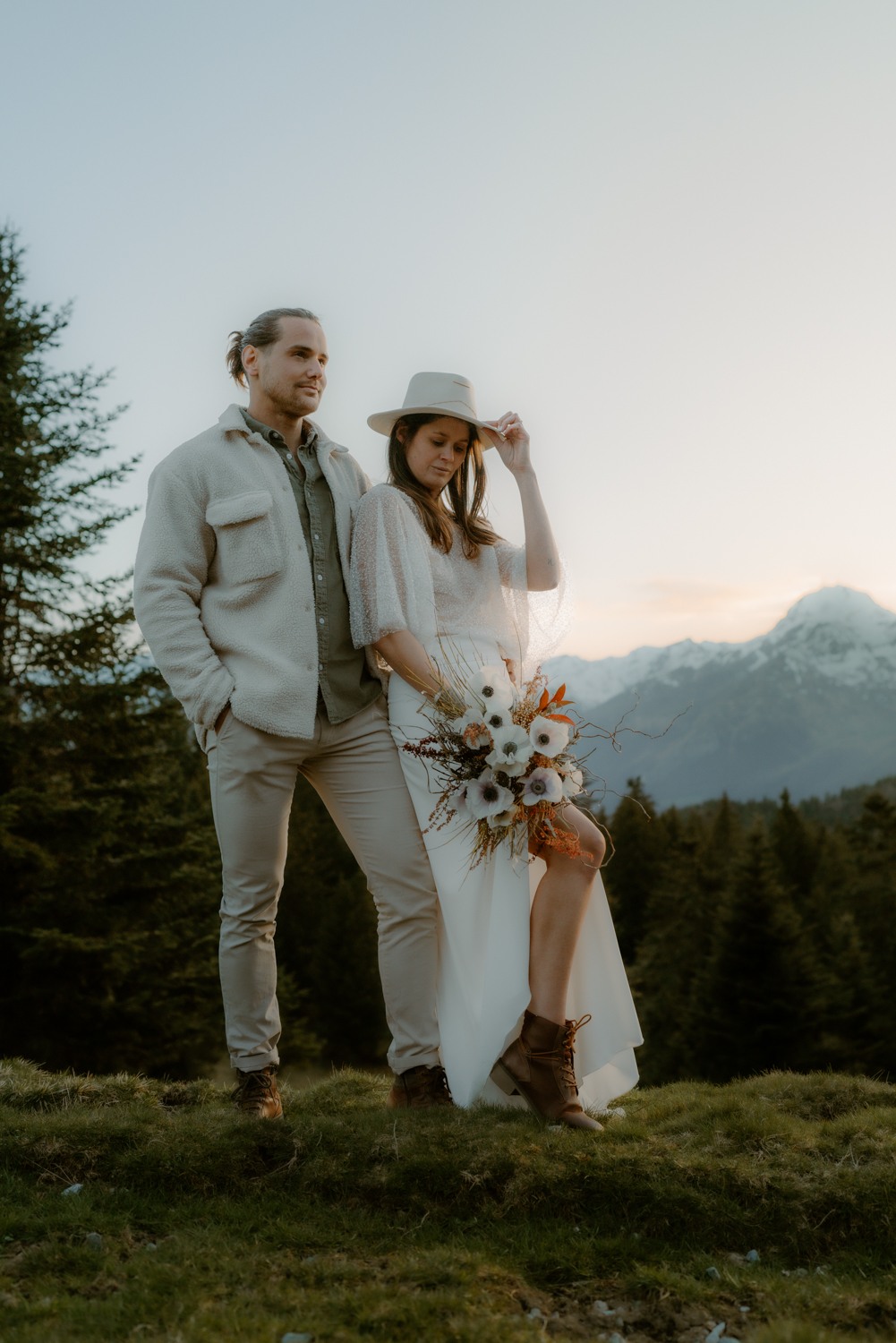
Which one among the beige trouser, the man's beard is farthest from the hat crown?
the beige trouser

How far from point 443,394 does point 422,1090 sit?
2857 mm

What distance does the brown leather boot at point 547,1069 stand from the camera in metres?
3.70

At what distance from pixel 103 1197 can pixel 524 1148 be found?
134 cm

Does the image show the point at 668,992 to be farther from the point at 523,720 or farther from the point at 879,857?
the point at 523,720

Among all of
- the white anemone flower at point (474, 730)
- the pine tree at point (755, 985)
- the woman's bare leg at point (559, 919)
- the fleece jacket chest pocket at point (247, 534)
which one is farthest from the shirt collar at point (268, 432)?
the pine tree at point (755, 985)

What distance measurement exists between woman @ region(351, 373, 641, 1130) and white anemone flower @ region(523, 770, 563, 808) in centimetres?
26

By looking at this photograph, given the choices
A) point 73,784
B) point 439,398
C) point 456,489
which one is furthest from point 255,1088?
point 73,784

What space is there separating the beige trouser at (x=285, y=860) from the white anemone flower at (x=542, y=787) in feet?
1.98

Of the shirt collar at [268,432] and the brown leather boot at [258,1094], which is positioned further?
the shirt collar at [268,432]

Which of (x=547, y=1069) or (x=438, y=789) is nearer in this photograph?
(x=547, y=1069)

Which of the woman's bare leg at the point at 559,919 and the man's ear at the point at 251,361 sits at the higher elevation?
the man's ear at the point at 251,361

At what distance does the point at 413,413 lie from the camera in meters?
4.33

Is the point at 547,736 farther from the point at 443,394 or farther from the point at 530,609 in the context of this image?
the point at 443,394

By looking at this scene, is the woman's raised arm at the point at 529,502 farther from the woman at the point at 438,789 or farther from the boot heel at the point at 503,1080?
the boot heel at the point at 503,1080
